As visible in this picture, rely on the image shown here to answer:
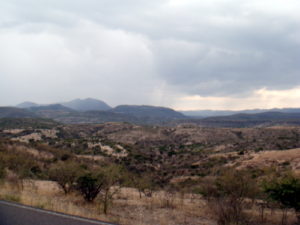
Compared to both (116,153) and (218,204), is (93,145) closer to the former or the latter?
(116,153)

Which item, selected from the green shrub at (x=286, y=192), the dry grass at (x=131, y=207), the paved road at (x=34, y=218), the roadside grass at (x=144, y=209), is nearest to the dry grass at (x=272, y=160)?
the dry grass at (x=131, y=207)

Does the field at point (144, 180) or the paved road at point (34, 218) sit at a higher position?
the paved road at point (34, 218)

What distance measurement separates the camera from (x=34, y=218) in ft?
24.2

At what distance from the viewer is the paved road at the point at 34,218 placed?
707 cm

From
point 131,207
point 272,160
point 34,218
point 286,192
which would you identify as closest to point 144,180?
point 131,207

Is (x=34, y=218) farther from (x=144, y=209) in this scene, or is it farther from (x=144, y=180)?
(x=144, y=180)

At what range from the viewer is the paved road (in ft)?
23.2

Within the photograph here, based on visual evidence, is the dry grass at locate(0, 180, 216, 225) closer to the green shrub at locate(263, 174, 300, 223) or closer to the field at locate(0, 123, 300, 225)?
the field at locate(0, 123, 300, 225)

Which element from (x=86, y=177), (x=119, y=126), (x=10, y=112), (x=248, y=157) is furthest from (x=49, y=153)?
(x=10, y=112)

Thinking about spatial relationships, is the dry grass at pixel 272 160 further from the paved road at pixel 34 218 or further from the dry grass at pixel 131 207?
the paved road at pixel 34 218

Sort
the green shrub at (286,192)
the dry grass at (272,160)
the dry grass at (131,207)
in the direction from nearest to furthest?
the dry grass at (131,207) < the green shrub at (286,192) < the dry grass at (272,160)

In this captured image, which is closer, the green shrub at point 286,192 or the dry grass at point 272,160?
the green shrub at point 286,192

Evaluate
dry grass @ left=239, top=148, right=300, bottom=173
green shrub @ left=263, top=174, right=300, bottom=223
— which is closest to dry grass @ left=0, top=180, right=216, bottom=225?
green shrub @ left=263, top=174, right=300, bottom=223

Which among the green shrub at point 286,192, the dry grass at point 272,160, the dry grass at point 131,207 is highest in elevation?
the green shrub at point 286,192
